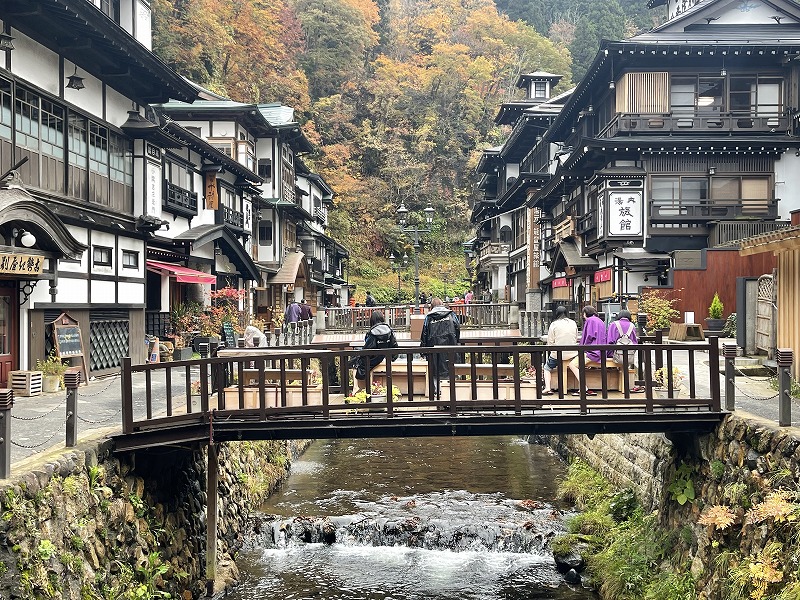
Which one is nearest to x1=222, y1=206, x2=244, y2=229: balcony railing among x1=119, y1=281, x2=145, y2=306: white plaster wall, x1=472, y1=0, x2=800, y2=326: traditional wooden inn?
x1=119, y1=281, x2=145, y2=306: white plaster wall

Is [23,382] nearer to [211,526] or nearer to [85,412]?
[85,412]

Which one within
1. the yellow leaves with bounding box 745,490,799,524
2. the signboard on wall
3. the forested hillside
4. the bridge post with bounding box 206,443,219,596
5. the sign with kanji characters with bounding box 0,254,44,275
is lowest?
the bridge post with bounding box 206,443,219,596

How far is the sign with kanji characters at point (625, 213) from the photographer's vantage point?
30234 millimetres

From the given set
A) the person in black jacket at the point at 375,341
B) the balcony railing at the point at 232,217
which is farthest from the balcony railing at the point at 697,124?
the person in black jacket at the point at 375,341

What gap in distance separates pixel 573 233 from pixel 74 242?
87.0 feet

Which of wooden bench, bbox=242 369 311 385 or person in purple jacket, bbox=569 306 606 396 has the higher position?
person in purple jacket, bbox=569 306 606 396

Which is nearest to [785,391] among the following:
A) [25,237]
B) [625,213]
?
[25,237]

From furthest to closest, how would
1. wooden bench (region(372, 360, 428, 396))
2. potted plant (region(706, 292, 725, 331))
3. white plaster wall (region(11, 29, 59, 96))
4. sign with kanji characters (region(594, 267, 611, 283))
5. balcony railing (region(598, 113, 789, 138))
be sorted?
1. sign with kanji characters (region(594, 267, 611, 283))
2. balcony railing (region(598, 113, 789, 138))
3. potted plant (region(706, 292, 725, 331))
4. white plaster wall (region(11, 29, 59, 96))
5. wooden bench (region(372, 360, 428, 396))

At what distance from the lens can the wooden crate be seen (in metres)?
15.6

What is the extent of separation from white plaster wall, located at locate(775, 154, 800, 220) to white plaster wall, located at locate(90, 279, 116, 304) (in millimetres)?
26304

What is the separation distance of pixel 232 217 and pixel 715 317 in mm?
21174

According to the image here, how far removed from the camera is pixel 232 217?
33750 mm

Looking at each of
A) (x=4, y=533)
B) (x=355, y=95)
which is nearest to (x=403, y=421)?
(x=4, y=533)

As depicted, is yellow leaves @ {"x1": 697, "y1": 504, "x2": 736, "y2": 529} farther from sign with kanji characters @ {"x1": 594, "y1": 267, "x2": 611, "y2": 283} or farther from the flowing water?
sign with kanji characters @ {"x1": 594, "y1": 267, "x2": 611, "y2": 283}
